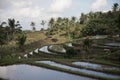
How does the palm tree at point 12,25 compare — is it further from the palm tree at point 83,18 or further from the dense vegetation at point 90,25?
the palm tree at point 83,18

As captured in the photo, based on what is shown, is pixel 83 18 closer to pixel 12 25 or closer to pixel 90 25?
pixel 90 25

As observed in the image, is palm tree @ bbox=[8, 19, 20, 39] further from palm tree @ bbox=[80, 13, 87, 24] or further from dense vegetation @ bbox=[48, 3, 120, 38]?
palm tree @ bbox=[80, 13, 87, 24]

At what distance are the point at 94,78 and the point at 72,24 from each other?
71.7 metres

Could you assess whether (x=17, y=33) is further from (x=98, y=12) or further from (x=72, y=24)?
(x=98, y=12)

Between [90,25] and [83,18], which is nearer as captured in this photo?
[90,25]

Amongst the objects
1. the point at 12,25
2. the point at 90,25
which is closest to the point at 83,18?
the point at 90,25

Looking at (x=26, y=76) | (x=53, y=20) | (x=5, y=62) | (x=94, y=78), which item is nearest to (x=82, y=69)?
(x=94, y=78)

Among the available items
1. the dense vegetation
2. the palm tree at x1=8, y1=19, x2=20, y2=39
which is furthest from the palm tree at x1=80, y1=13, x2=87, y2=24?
the palm tree at x1=8, y1=19, x2=20, y2=39

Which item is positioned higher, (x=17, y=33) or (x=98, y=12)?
(x=98, y=12)

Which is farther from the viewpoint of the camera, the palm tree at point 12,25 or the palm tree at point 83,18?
the palm tree at point 83,18

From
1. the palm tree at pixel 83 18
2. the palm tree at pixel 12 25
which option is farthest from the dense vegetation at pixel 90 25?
the palm tree at pixel 12 25

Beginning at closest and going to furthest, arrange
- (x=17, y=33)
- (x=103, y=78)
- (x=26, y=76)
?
1. (x=103, y=78)
2. (x=26, y=76)
3. (x=17, y=33)

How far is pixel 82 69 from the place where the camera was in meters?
25.9

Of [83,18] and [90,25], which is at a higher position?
[83,18]
